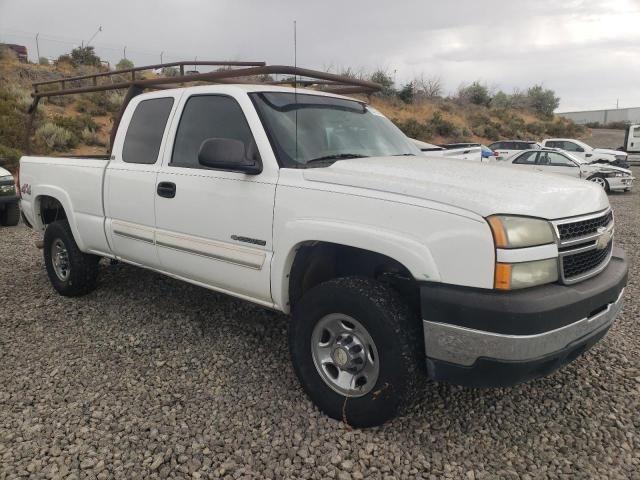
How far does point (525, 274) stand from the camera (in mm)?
2324

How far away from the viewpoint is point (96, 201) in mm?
4398

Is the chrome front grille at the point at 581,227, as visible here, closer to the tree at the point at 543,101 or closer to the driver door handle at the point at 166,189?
the driver door handle at the point at 166,189

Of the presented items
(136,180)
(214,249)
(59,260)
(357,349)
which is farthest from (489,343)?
(59,260)

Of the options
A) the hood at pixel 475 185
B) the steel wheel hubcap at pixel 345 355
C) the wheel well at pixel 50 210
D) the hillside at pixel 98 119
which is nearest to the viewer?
the hood at pixel 475 185

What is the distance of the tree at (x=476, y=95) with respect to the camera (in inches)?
1847

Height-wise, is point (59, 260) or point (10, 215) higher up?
point (59, 260)

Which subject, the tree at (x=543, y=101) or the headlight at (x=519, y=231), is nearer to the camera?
the headlight at (x=519, y=231)

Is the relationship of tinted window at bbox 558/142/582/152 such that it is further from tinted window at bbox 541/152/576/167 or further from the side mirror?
the side mirror

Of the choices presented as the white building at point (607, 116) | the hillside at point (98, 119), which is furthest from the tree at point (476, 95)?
the white building at point (607, 116)

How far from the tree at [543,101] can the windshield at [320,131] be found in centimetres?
5288

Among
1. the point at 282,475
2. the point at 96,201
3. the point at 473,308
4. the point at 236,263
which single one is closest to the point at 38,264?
the point at 96,201

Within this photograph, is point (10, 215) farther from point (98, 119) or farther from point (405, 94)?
point (405, 94)

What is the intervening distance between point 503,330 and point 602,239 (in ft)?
3.21

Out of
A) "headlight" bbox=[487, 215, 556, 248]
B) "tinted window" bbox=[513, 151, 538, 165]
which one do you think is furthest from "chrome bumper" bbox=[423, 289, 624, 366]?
"tinted window" bbox=[513, 151, 538, 165]
